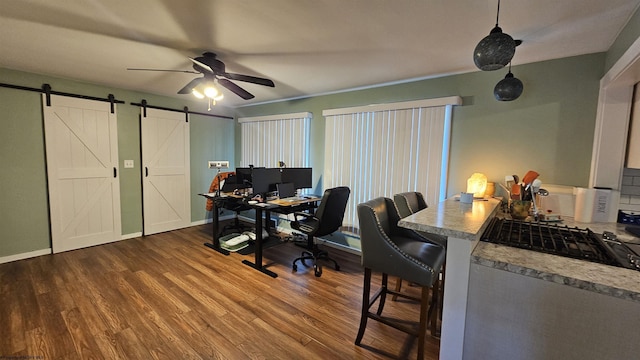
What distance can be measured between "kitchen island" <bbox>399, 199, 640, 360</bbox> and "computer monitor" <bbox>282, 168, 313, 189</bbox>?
8.68 feet

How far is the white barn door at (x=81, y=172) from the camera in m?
3.52

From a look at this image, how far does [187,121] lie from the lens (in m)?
4.76

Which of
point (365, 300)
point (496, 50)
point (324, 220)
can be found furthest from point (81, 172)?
point (496, 50)

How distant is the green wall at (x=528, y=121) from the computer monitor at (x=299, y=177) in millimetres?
1797

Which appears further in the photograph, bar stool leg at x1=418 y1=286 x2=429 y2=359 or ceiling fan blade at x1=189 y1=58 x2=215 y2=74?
ceiling fan blade at x1=189 y1=58 x2=215 y2=74

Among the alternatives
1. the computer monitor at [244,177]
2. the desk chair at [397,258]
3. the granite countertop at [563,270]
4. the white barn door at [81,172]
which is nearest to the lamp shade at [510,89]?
the desk chair at [397,258]

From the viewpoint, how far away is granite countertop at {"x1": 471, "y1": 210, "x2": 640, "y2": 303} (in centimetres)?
98

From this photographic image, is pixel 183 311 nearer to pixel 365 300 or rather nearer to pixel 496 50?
pixel 365 300

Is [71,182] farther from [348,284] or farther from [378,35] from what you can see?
[378,35]

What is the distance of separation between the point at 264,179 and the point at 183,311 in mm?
1787

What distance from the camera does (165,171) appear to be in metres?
4.55

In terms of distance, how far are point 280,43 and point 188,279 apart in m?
2.67

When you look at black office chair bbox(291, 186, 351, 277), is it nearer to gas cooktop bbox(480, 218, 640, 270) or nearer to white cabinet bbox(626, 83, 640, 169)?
gas cooktop bbox(480, 218, 640, 270)

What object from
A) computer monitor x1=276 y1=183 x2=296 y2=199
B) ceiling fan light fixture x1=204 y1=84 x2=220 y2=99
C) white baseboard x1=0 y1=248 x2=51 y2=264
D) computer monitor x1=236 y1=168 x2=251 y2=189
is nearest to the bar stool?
computer monitor x1=276 y1=183 x2=296 y2=199
